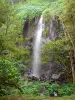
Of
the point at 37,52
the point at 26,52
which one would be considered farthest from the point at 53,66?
the point at 26,52

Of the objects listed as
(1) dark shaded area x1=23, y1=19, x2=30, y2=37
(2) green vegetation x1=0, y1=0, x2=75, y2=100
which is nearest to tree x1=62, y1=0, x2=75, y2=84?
(2) green vegetation x1=0, y1=0, x2=75, y2=100

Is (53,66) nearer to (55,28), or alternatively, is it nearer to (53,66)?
(53,66)

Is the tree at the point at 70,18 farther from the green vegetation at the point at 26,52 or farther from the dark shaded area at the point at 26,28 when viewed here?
the dark shaded area at the point at 26,28

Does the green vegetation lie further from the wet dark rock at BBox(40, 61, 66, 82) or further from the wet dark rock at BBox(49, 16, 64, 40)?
the wet dark rock at BBox(40, 61, 66, 82)

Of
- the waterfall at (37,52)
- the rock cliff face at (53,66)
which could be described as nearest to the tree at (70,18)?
the rock cliff face at (53,66)

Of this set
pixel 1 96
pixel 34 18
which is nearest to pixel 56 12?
pixel 34 18

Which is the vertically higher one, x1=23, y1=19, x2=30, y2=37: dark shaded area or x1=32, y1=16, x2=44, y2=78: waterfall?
x1=23, y1=19, x2=30, y2=37: dark shaded area

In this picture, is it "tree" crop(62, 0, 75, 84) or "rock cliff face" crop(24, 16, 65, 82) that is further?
"rock cliff face" crop(24, 16, 65, 82)

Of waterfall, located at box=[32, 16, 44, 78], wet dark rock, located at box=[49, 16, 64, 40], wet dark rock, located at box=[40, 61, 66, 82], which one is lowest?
wet dark rock, located at box=[40, 61, 66, 82]

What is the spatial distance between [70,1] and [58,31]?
287 inches

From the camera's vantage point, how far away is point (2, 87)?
451 inches

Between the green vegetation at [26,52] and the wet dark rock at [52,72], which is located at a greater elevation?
the green vegetation at [26,52]

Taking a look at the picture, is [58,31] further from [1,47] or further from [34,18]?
[1,47]

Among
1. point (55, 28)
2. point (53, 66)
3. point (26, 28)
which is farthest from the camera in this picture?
point (26, 28)
